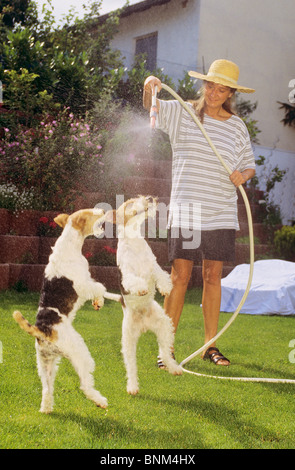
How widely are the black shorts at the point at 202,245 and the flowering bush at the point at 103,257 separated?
130 inches

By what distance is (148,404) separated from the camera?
10.1 ft

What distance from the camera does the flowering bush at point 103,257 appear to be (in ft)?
23.9

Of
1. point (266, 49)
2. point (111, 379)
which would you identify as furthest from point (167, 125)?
point (266, 49)

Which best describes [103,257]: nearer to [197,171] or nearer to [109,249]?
[109,249]

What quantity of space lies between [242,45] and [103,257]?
7633 mm

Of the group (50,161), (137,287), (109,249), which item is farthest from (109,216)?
(50,161)

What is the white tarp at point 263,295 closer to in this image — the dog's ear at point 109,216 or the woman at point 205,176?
the woman at point 205,176

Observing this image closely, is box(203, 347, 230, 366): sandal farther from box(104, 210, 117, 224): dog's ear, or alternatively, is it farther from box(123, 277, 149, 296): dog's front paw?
box(104, 210, 117, 224): dog's ear

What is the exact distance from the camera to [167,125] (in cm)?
385

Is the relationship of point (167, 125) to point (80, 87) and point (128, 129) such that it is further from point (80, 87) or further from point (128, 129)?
point (80, 87)

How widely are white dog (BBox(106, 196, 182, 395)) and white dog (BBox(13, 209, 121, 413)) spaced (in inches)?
7.4

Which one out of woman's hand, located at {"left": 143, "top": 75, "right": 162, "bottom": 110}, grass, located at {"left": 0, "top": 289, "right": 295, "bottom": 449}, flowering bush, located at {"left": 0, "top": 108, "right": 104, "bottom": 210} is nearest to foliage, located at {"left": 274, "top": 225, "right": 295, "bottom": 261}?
flowering bush, located at {"left": 0, "top": 108, "right": 104, "bottom": 210}

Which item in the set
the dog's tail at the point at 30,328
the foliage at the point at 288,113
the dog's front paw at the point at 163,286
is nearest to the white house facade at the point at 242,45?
the foliage at the point at 288,113
